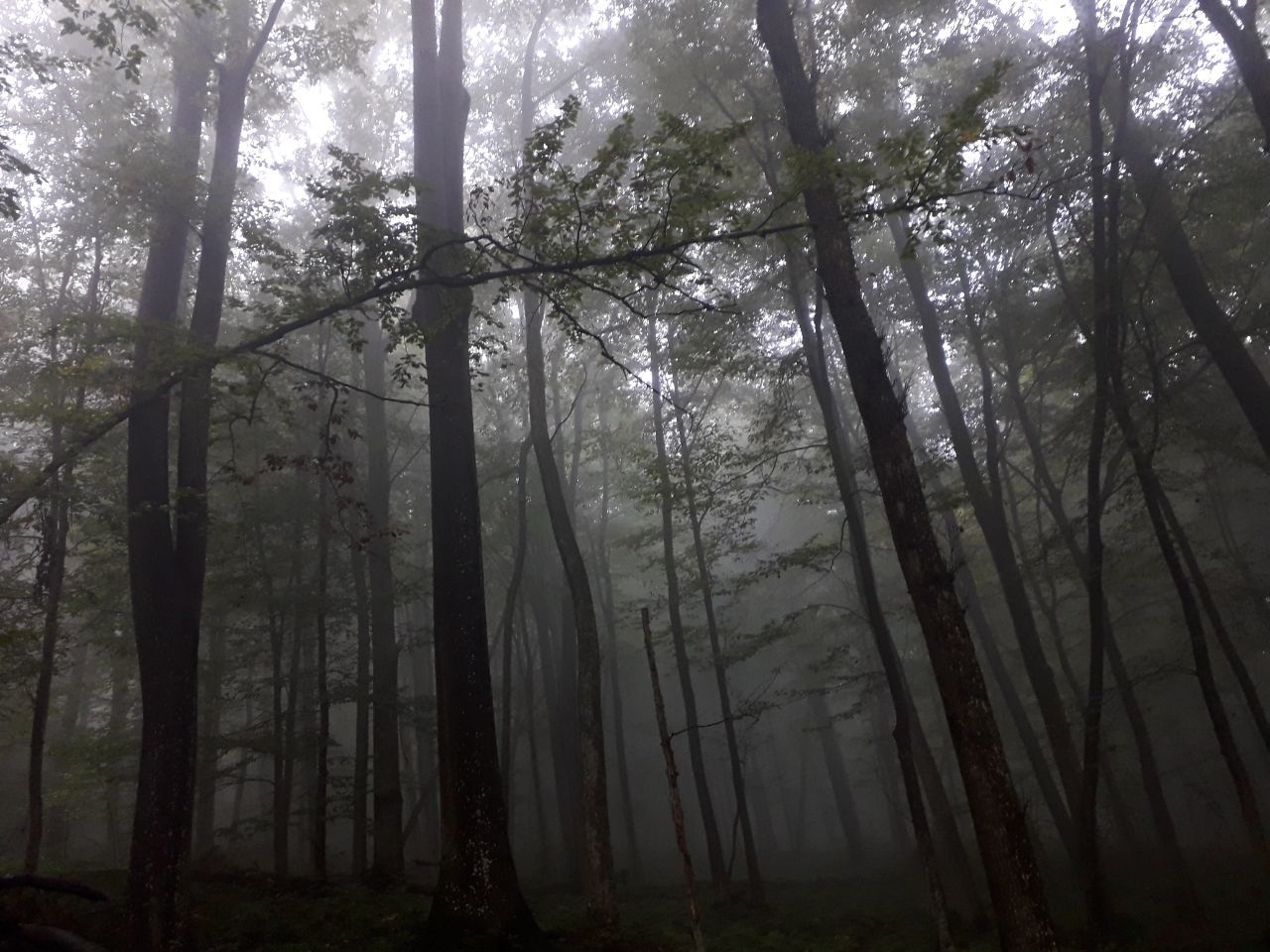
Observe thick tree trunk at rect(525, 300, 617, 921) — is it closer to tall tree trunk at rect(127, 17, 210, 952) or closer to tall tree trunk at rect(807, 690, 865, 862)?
tall tree trunk at rect(127, 17, 210, 952)

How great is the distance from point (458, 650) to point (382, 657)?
7.35 m

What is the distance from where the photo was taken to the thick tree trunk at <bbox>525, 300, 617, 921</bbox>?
33.8 feet

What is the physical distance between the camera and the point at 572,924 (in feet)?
34.1

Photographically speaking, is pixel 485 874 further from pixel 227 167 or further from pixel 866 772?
pixel 866 772

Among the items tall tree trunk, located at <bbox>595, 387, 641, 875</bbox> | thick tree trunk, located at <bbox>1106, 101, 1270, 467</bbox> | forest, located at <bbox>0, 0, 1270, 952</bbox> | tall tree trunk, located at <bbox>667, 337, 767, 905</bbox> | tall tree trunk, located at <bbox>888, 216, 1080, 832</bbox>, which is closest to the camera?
forest, located at <bbox>0, 0, 1270, 952</bbox>

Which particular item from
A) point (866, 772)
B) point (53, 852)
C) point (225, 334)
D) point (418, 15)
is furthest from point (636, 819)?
point (418, 15)

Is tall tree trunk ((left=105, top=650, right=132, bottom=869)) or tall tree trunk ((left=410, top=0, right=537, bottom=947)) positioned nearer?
tall tree trunk ((left=410, top=0, right=537, bottom=947))

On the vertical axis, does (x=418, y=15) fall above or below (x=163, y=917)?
above

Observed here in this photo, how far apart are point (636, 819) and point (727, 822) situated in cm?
407

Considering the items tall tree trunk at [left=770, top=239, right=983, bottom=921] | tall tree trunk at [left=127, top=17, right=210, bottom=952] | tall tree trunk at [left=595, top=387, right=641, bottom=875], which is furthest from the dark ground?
tall tree trunk at [left=595, top=387, right=641, bottom=875]

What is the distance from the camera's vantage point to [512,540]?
20.6 metres

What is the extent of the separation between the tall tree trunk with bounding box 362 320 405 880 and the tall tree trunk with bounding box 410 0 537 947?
2.69 metres

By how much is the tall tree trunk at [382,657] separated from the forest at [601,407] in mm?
81

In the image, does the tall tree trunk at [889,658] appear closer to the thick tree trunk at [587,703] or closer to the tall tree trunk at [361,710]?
the thick tree trunk at [587,703]
